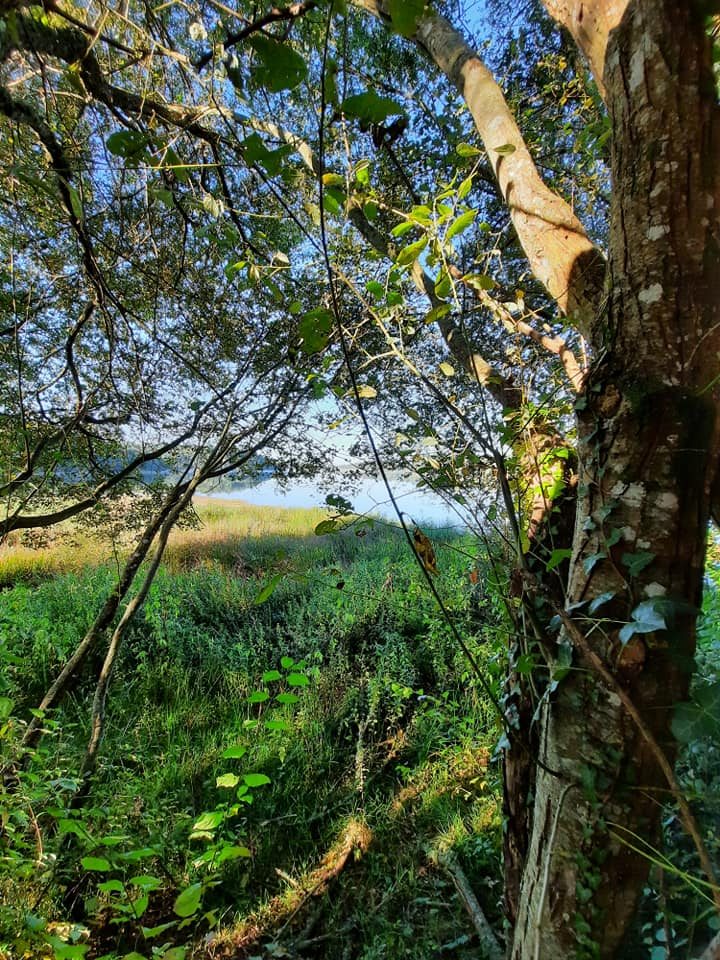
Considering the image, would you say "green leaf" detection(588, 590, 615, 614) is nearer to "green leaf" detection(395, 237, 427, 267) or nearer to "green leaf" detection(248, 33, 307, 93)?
"green leaf" detection(395, 237, 427, 267)

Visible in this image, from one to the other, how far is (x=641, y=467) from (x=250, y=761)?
212 cm

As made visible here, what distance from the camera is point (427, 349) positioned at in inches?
72.8

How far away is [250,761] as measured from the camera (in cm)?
197

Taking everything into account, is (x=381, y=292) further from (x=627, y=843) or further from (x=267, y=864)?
(x=267, y=864)

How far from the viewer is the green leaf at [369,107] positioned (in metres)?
0.47

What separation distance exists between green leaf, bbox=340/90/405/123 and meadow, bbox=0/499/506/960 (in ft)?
2.38

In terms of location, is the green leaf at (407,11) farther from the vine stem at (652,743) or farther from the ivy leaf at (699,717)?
the ivy leaf at (699,717)

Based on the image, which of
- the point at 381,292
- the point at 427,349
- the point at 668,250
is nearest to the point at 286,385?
the point at 427,349

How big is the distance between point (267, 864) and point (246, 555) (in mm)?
2260

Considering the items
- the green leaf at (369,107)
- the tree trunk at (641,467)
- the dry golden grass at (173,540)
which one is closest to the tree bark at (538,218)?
the tree trunk at (641,467)

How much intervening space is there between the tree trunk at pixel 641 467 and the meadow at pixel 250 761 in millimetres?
347

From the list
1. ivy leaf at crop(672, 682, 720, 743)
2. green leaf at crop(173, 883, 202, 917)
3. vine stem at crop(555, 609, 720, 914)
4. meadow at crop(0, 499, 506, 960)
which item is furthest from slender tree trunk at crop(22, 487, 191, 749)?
ivy leaf at crop(672, 682, 720, 743)

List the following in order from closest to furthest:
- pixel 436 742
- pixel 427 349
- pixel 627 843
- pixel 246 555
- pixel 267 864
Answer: pixel 627 843, pixel 267 864, pixel 427 349, pixel 436 742, pixel 246 555

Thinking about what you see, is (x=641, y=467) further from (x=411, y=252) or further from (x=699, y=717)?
(x=411, y=252)
